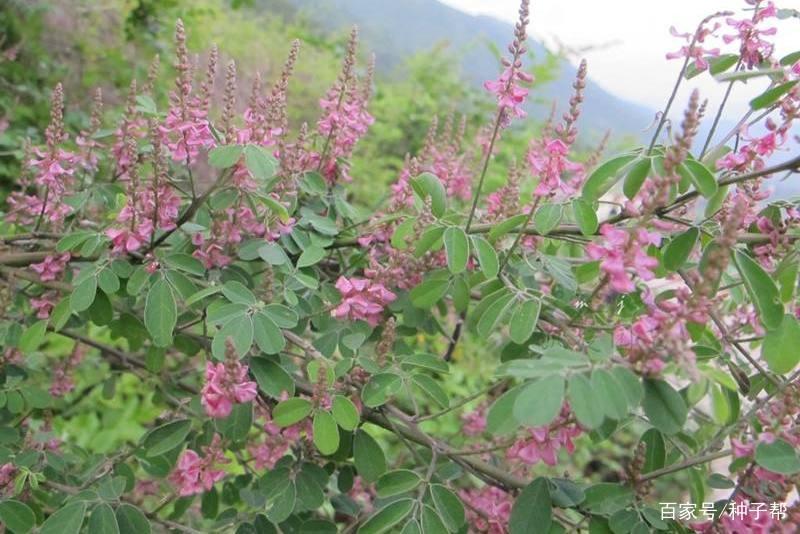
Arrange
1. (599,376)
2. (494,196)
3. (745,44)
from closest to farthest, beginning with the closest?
(599,376) < (745,44) < (494,196)

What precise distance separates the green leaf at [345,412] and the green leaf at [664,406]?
0.47 meters

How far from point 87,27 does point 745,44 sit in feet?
14.7

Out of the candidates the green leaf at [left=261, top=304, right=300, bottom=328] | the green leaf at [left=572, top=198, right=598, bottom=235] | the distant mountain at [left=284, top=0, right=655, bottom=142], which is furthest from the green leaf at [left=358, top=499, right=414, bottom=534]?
the distant mountain at [left=284, top=0, right=655, bottom=142]

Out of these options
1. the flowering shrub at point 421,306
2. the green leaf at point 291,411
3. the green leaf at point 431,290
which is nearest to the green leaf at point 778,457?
the flowering shrub at point 421,306

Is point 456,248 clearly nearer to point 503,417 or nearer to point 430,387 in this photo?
point 430,387

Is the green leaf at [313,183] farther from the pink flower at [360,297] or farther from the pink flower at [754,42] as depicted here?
the pink flower at [754,42]

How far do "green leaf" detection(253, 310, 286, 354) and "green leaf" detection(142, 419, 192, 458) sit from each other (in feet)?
0.94

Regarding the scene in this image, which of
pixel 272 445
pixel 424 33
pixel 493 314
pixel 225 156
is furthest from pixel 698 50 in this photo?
pixel 424 33

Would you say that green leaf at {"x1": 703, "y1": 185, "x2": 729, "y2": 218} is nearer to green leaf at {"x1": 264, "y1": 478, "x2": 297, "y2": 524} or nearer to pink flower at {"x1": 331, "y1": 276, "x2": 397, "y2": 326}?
pink flower at {"x1": 331, "y1": 276, "x2": 397, "y2": 326}

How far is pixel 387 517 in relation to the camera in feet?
3.75

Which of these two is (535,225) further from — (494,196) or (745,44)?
(745,44)

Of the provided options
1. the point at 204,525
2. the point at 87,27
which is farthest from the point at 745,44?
the point at 87,27

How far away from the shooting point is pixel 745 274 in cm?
106

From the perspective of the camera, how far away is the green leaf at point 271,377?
4.00 feet
